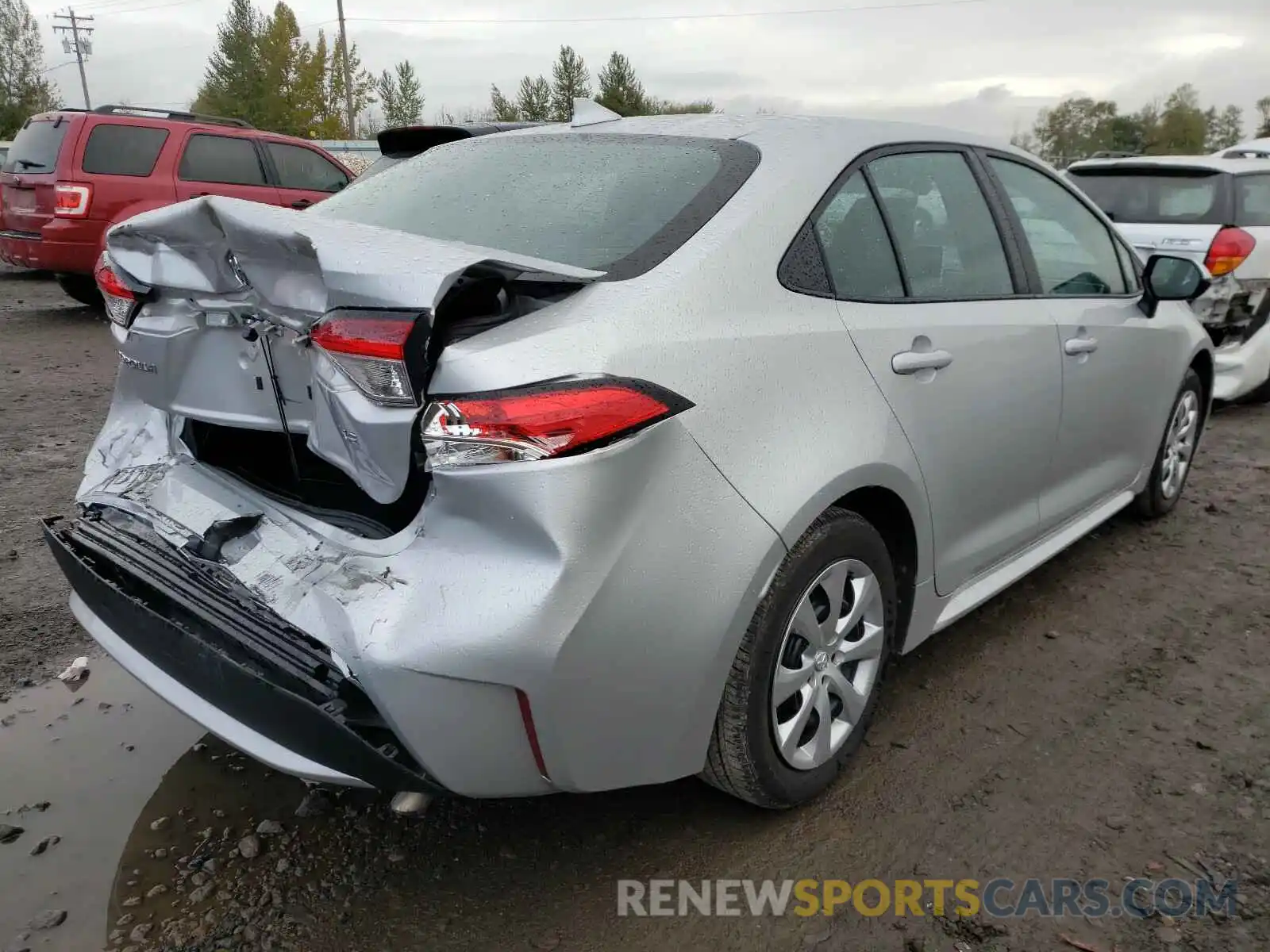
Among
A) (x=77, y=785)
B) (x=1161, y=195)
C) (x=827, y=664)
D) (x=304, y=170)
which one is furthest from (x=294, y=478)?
(x=304, y=170)

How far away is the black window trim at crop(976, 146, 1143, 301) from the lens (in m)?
3.03

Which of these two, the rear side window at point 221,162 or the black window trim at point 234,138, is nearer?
the black window trim at point 234,138

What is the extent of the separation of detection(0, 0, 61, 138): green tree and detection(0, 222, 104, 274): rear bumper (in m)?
47.0

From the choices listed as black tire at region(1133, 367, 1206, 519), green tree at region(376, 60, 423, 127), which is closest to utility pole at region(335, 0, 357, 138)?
green tree at region(376, 60, 423, 127)

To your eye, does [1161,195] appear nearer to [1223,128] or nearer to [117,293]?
[117,293]

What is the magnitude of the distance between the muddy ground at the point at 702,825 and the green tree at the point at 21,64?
181 feet

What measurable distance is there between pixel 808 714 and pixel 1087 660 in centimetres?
138

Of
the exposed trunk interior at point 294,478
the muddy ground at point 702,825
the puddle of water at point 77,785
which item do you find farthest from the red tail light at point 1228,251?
the puddle of water at point 77,785

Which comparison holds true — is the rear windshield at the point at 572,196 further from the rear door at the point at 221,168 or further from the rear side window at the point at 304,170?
the rear side window at the point at 304,170

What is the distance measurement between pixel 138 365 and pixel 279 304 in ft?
2.34

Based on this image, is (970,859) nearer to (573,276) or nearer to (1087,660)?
(1087,660)

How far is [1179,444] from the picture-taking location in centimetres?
430

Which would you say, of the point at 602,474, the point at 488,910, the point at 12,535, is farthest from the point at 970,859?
the point at 12,535

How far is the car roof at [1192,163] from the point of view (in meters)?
6.29
